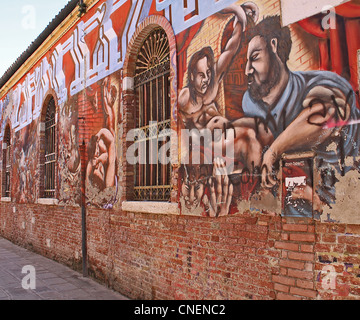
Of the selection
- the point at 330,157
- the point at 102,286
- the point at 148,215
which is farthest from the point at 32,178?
the point at 330,157

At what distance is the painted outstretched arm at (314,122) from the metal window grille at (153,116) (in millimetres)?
2100

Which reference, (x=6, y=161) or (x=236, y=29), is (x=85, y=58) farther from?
(x=6, y=161)

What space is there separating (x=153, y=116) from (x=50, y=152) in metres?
5.39

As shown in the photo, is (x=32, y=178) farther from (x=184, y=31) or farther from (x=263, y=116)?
(x=263, y=116)

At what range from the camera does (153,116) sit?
5.63 m

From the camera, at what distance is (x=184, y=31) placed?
471 cm

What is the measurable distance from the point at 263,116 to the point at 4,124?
13.4m

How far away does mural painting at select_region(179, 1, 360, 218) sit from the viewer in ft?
9.84

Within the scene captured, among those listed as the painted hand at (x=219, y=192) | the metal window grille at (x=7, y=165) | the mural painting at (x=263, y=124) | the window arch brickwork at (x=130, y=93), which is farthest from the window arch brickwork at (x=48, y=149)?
the painted hand at (x=219, y=192)

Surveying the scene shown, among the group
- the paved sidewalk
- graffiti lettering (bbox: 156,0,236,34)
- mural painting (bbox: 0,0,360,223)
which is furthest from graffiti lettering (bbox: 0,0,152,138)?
the paved sidewalk

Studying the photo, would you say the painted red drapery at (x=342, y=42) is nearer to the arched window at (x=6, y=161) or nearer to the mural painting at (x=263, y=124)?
the mural painting at (x=263, y=124)

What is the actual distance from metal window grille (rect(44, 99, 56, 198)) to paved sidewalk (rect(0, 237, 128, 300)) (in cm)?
177

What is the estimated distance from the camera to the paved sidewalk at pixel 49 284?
19.1 feet

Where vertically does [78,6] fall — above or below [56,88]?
above
